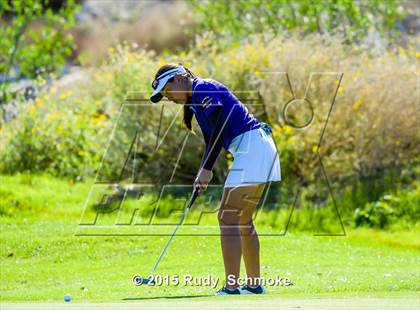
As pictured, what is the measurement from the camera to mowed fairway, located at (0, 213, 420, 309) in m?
8.70

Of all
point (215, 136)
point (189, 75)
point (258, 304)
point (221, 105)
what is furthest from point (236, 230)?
point (189, 75)

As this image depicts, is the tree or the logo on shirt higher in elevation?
the tree

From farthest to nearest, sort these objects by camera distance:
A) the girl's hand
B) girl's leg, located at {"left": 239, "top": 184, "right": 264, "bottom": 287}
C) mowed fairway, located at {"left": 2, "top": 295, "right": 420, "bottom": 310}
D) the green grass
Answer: the green grass < girl's leg, located at {"left": 239, "top": 184, "right": 264, "bottom": 287} < the girl's hand < mowed fairway, located at {"left": 2, "top": 295, "right": 420, "bottom": 310}

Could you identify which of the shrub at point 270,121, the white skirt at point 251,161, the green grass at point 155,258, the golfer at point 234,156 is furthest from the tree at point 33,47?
the white skirt at point 251,161

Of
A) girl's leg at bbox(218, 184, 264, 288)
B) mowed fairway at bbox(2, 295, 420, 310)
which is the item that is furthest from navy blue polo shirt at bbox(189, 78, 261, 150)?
mowed fairway at bbox(2, 295, 420, 310)

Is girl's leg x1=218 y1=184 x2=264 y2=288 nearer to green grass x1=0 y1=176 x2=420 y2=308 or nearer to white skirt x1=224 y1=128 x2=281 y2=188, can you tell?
white skirt x1=224 y1=128 x2=281 y2=188

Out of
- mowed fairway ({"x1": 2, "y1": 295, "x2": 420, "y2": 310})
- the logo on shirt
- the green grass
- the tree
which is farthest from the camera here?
the tree

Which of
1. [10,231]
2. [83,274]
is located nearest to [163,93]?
[83,274]

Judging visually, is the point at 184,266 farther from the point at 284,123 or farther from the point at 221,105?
the point at 284,123

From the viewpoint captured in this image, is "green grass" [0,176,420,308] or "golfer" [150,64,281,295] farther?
"green grass" [0,176,420,308]

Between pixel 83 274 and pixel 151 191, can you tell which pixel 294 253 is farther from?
pixel 151 191

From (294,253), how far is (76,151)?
266 inches

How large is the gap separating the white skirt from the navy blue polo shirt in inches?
2.5

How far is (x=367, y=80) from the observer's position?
1584 centimetres
